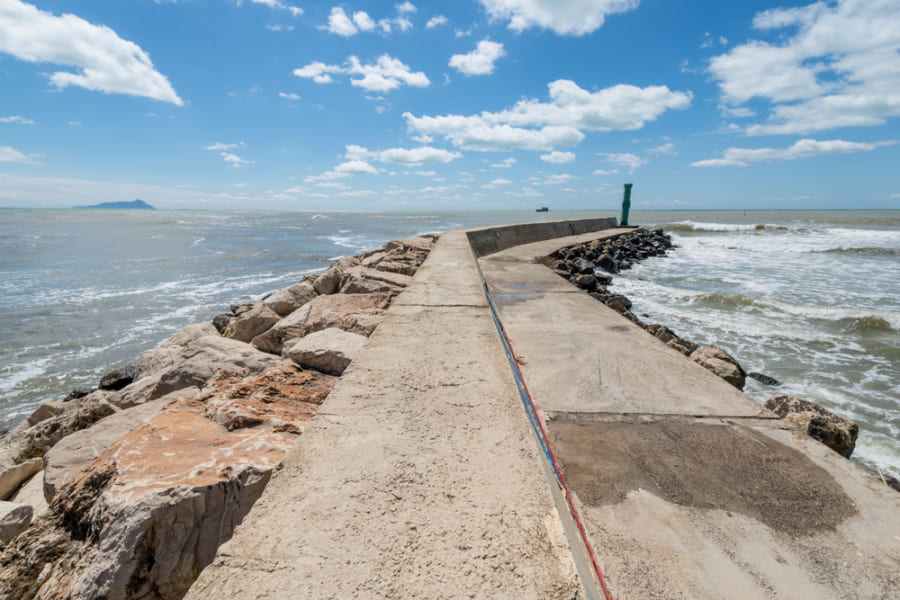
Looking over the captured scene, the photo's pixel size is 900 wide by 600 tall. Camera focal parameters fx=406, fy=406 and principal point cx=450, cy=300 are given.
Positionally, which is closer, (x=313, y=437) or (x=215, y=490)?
(x=215, y=490)

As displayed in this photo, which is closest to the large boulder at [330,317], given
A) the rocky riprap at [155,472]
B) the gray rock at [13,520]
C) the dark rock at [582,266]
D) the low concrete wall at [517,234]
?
the rocky riprap at [155,472]

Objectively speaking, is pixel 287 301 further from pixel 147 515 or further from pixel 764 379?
pixel 764 379

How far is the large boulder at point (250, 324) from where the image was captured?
5000 millimetres

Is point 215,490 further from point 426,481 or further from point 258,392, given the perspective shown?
point 258,392

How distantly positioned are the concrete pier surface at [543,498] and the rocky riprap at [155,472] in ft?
1.09

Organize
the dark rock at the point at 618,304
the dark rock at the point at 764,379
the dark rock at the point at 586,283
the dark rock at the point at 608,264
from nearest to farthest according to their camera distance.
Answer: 1. the dark rock at the point at 764,379
2. the dark rock at the point at 618,304
3. the dark rock at the point at 586,283
4. the dark rock at the point at 608,264

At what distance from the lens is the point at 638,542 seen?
1417 millimetres

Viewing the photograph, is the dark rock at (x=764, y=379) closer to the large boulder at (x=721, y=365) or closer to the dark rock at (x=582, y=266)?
the large boulder at (x=721, y=365)

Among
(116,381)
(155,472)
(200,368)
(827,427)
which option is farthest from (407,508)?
(116,381)

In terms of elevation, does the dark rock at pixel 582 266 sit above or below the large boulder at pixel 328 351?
below

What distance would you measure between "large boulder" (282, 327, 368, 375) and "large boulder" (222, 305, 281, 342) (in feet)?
7.68

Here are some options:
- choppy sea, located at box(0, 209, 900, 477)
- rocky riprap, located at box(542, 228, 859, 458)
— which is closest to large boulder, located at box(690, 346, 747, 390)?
rocky riprap, located at box(542, 228, 859, 458)

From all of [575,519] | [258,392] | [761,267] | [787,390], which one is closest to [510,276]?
[787,390]

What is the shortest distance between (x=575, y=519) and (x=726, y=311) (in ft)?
23.6
